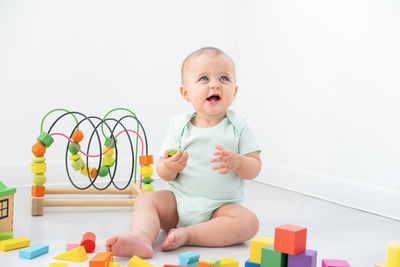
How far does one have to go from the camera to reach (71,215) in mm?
1327

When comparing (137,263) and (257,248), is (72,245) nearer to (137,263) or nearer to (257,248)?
(137,263)

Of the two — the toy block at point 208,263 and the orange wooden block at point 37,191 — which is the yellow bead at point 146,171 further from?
the toy block at point 208,263

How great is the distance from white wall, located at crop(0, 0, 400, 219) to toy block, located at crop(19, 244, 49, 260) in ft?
2.40

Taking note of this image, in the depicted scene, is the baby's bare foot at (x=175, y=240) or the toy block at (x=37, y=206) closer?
the baby's bare foot at (x=175, y=240)

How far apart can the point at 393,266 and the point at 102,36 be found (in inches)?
55.7

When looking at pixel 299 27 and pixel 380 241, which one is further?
pixel 299 27

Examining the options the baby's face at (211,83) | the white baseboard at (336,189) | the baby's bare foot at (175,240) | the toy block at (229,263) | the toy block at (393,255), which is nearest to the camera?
the toy block at (393,255)

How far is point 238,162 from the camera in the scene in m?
1.11

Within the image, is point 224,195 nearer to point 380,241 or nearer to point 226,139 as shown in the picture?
point 226,139

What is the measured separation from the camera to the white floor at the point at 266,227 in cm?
105

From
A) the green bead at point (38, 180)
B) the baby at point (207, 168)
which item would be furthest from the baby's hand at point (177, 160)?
the green bead at point (38, 180)

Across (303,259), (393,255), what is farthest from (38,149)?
(393,255)

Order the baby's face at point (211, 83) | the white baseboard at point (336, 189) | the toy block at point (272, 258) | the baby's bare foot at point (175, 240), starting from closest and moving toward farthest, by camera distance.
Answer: the toy block at point (272, 258)
the baby's bare foot at point (175, 240)
the baby's face at point (211, 83)
the white baseboard at point (336, 189)

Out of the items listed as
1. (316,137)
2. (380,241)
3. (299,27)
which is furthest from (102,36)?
(380,241)
